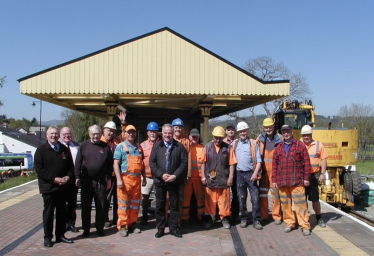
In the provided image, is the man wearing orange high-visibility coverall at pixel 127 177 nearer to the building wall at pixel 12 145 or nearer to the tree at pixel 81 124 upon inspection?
the tree at pixel 81 124

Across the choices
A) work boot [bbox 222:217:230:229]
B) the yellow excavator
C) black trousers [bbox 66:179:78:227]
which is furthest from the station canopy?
the yellow excavator

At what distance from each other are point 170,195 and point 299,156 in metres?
2.30

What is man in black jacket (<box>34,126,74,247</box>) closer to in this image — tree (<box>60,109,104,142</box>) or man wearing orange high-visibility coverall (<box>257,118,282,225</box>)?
man wearing orange high-visibility coverall (<box>257,118,282,225</box>)

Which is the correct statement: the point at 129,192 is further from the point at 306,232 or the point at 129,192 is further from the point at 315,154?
the point at 315,154

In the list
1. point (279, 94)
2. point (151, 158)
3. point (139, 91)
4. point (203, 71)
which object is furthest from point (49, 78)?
point (279, 94)

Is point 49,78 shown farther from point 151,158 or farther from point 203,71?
point 151,158

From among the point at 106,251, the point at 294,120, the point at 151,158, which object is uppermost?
the point at 294,120

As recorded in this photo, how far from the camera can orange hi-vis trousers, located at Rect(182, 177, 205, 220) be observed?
22.8ft

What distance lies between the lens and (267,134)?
6.95 m

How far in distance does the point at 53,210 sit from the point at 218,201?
110 inches

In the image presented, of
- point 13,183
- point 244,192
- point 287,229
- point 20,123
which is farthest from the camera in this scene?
point 20,123

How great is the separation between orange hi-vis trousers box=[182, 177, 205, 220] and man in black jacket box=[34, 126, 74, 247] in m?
2.13

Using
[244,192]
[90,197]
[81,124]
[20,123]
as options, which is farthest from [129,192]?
[20,123]

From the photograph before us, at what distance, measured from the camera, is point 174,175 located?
6137 mm
